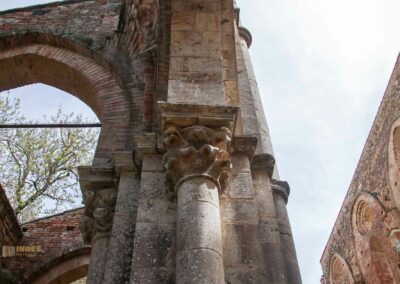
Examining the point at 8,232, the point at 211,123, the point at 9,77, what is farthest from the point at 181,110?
the point at 8,232

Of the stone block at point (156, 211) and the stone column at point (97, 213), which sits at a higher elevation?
the stone column at point (97, 213)

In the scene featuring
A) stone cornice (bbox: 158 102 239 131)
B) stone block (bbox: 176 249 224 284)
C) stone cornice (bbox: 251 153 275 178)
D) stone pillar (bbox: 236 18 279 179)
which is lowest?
stone block (bbox: 176 249 224 284)

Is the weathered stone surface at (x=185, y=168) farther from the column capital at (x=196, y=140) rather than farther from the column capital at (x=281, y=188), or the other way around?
the column capital at (x=281, y=188)

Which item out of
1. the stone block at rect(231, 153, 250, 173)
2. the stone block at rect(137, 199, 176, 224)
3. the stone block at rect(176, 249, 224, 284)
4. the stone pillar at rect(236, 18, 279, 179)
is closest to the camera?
the stone block at rect(176, 249, 224, 284)

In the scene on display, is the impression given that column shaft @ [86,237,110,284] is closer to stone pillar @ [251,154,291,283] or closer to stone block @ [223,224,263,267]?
stone block @ [223,224,263,267]

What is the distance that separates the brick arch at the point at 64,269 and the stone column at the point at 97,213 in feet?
15.8

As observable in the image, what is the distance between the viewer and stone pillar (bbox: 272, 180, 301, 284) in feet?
11.0

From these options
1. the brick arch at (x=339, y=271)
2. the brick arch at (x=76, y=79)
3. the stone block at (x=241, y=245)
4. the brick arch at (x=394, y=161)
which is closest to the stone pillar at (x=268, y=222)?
the stone block at (x=241, y=245)

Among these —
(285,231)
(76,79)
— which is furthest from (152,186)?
(76,79)

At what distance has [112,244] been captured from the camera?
11.2ft

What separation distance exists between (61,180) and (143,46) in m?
8.79

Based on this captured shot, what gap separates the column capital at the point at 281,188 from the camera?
4.06 m

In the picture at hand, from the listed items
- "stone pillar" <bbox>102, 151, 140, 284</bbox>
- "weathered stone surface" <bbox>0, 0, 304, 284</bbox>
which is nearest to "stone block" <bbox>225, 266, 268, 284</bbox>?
"weathered stone surface" <bbox>0, 0, 304, 284</bbox>

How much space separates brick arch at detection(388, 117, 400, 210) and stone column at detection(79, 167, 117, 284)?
651 centimetres
